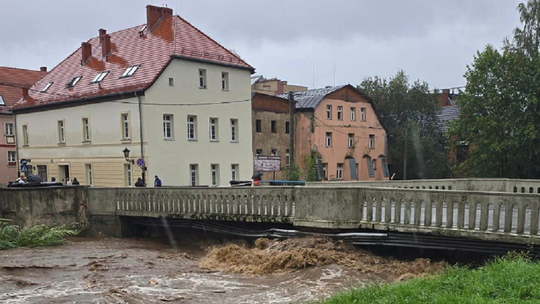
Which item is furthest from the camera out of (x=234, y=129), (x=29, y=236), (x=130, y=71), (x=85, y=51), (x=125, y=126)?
(x=85, y=51)

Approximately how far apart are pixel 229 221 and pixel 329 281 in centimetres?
561

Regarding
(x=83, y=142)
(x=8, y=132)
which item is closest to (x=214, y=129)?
(x=83, y=142)

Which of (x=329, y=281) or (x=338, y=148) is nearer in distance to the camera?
(x=329, y=281)

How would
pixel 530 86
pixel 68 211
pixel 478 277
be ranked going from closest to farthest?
pixel 478 277 < pixel 68 211 < pixel 530 86

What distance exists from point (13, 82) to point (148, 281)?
127 ft

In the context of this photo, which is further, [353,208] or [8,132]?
[8,132]

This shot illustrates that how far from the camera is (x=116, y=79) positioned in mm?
27781

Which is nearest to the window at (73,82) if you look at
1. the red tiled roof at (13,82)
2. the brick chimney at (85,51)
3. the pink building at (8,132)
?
the brick chimney at (85,51)

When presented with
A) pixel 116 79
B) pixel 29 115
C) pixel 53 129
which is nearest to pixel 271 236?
→ pixel 116 79

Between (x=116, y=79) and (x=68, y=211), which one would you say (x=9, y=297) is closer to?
(x=68, y=211)

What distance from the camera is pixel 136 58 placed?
2872cm

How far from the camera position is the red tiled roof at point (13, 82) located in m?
41.0

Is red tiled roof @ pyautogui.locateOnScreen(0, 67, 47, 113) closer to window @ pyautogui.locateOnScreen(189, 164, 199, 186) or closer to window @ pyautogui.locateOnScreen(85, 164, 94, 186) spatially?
window @ pyautogui.locateOnScreen(85, 164, 94, 186)

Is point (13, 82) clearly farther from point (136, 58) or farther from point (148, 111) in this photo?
point (148, 111)
